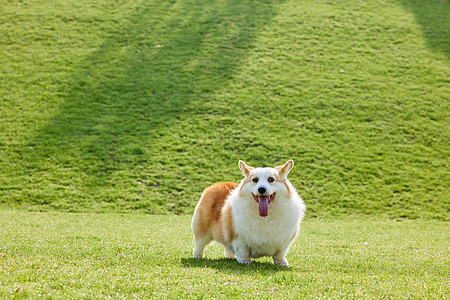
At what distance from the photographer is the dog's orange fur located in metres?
6.76

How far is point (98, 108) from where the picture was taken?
23.8 m

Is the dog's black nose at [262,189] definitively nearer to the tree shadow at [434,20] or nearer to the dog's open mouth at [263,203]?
the dog's open mouth at [263,203]

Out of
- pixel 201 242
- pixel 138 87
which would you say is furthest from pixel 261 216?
pixel 138 87

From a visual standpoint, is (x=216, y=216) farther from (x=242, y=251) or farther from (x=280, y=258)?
(x=280, y=258)

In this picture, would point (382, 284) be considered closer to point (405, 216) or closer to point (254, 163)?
point (405, 216)

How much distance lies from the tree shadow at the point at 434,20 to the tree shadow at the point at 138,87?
12692mm

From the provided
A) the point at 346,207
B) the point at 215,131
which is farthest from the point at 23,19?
the point at 346,207

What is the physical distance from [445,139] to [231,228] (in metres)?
20.2

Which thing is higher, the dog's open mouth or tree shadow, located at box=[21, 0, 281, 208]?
the dog's open mouth

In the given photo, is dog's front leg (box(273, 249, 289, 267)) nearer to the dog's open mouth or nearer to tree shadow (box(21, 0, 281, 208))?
the dog's open mouth

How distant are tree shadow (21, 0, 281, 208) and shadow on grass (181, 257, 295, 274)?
38.4 feet

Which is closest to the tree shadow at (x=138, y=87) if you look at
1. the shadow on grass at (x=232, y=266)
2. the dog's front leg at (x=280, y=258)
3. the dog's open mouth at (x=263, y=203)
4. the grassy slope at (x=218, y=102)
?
the grassy slope at (x=218, y=102)

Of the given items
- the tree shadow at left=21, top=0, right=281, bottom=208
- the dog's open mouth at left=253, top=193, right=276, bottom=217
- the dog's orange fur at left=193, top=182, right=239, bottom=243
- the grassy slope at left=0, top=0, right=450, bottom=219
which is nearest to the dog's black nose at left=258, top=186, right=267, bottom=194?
the dog's open mouth at left=253, top=193, right=276, bottom=217

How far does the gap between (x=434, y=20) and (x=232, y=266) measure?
36709 mm
